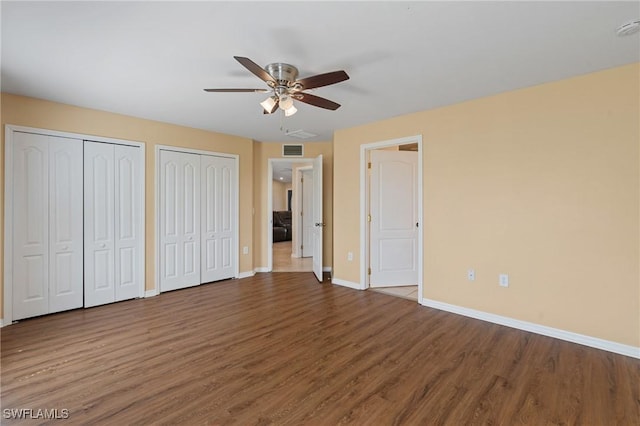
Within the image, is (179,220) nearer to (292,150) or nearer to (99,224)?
(99,224)

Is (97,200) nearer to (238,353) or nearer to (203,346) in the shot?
(203,346)

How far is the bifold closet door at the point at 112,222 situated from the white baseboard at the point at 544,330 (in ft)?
12.9

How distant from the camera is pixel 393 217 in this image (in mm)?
4383

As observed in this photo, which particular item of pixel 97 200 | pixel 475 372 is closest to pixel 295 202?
pixel 97 200

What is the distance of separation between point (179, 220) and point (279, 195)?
7.57 meters

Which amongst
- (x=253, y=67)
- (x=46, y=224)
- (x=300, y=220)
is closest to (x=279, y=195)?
(x=300, y=220)

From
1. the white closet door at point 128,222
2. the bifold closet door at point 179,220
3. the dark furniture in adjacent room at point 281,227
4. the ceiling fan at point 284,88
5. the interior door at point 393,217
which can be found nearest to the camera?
the ceiling fan at point 284,88

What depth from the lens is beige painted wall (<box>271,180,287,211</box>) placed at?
11.6 meters

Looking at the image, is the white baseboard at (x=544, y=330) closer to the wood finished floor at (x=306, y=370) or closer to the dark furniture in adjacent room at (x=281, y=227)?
the wood finished floor at (x=306, y=370)

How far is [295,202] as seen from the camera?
283 inches

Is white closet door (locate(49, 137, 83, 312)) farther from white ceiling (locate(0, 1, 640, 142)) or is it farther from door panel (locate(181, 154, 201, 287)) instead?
door panel (locate(181, 154, 201, 287))

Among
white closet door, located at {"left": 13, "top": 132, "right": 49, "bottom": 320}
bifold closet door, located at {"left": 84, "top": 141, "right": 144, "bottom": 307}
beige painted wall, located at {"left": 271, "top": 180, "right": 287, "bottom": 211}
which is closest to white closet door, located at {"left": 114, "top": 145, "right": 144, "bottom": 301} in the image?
bifold closet door, located at {"left": 84, "top": 141, "right": 144, "bottom": 307}

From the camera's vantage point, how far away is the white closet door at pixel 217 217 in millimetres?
4664

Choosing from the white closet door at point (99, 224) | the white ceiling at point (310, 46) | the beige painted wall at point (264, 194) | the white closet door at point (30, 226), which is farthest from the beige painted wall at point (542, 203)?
the white closet door at point (30, 226)
